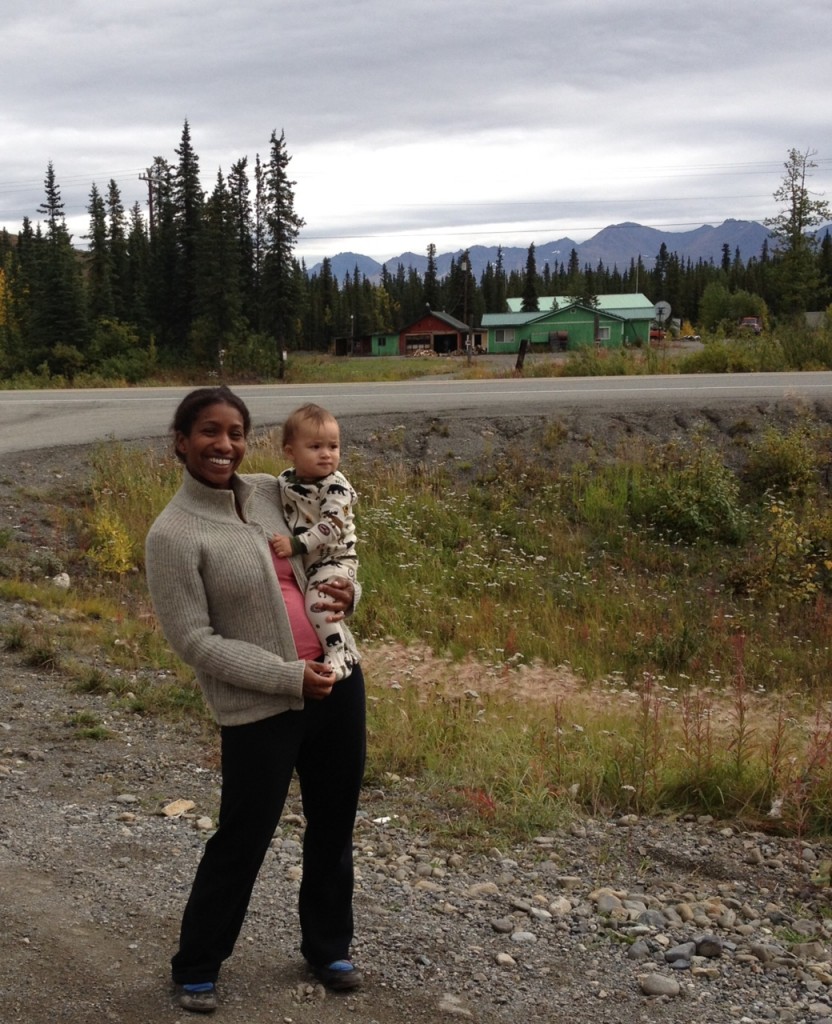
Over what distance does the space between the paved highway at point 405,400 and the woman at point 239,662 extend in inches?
457

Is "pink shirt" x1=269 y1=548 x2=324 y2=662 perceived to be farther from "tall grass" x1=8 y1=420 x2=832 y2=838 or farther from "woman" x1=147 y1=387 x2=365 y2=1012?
"tall grass" x1=8 y1=420 x2=832 y2=838

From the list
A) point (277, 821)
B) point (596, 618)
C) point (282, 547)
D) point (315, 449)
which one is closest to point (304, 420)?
point (315, 449)

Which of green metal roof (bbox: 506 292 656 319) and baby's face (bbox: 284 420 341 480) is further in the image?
green metal roof (bbox: 506 292 656 319)

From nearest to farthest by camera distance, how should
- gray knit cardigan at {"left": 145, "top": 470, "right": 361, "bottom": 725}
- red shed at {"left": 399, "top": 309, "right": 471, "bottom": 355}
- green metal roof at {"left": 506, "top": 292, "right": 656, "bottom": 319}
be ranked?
gray knit cardigan at {"left": 145, "top": 470, "right": 361, "bottom": 725} → red shed at {"left": 399, "top": 309, "right": 471, "bottom": 355} → green metal roof at {"left": 506, "top": 292, "right": 656, "bottom": 319}

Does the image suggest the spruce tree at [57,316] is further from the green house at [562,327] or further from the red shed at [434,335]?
the red shed at [434,335]

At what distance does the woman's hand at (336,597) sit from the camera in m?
3.30

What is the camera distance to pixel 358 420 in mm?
16000

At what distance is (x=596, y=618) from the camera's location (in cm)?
1134

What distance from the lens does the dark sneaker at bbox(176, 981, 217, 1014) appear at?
331cm

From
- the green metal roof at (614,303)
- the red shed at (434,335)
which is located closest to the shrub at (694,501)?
the red shed at (434,335)

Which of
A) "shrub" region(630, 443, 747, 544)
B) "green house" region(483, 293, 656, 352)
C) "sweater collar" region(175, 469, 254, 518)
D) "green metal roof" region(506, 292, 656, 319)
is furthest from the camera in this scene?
"green metal roof" region(506, 292, 656, 319)

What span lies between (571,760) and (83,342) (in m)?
50.4

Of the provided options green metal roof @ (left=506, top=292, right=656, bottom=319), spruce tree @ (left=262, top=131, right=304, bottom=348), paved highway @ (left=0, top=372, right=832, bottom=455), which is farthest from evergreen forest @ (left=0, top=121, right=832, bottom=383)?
green metal roof @ (left=506, top=292, right=656, bottom=319)

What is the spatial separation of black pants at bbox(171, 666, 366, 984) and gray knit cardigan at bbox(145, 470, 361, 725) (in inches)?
4.8
